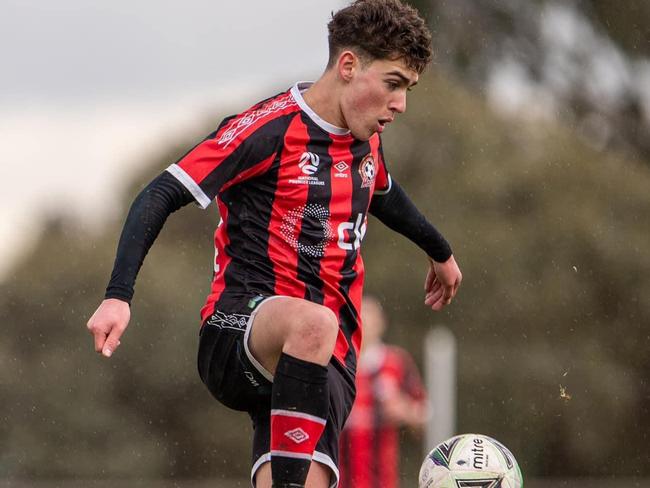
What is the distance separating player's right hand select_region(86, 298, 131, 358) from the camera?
4195mm

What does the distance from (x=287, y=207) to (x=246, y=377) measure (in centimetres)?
65

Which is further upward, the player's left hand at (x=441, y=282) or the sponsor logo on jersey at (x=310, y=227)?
the sponsor logo on jersey at (x=310, y=227)

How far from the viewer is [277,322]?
4535 millimetres

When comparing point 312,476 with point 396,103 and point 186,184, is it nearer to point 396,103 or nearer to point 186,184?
point 186,184

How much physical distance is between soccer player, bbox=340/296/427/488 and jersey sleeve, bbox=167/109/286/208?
206 inches

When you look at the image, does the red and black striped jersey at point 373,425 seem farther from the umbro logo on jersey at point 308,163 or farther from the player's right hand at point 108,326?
the player's right hand at point 108,326

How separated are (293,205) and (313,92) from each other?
1.51ft

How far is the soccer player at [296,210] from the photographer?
183 inches

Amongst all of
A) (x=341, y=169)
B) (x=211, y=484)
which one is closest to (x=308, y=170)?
(x=341, y=169)

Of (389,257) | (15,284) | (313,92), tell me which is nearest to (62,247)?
(15,284)

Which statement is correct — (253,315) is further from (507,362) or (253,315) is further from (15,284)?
(15,284)

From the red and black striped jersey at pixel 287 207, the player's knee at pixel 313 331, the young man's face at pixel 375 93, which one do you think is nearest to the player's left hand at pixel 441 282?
the red and black striped jersey at pixel 287 207

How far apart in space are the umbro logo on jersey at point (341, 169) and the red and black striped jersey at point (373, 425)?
17.7 feet

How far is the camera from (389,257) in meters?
22.9
